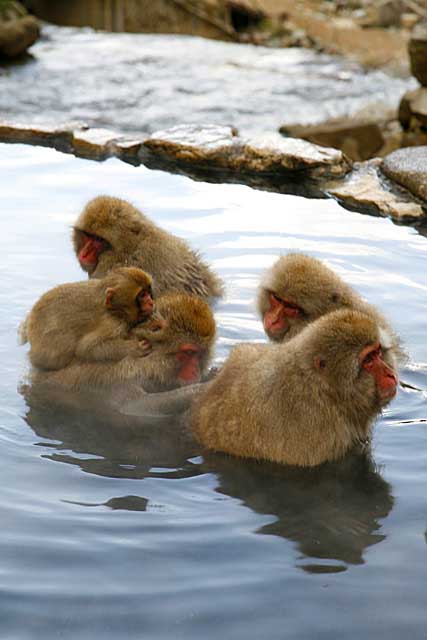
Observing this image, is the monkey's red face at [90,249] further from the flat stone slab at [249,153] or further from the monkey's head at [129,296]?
the flat stone slab at [249,153]

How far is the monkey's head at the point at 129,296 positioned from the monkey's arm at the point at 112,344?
0.06m

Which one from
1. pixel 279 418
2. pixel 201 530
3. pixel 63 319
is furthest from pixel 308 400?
pixel 63 319

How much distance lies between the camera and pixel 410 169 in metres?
7.14

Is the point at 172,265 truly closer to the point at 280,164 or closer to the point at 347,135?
the point at 280,164

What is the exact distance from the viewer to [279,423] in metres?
3.87

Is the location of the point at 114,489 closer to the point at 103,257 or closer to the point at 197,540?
the point at 197,540

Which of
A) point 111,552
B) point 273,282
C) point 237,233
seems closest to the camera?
point 111,552

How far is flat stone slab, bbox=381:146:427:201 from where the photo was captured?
6998mm

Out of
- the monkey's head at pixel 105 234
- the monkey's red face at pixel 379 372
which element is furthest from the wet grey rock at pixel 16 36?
the monkey's red face at pixel 379 372

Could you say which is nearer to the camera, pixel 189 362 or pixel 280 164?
pixel 189 362

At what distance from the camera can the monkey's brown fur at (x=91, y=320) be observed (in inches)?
174

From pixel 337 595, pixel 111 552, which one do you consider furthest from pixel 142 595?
pixel 337 595

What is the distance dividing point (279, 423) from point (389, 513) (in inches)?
20.3

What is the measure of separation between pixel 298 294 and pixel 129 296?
0.75 meters
